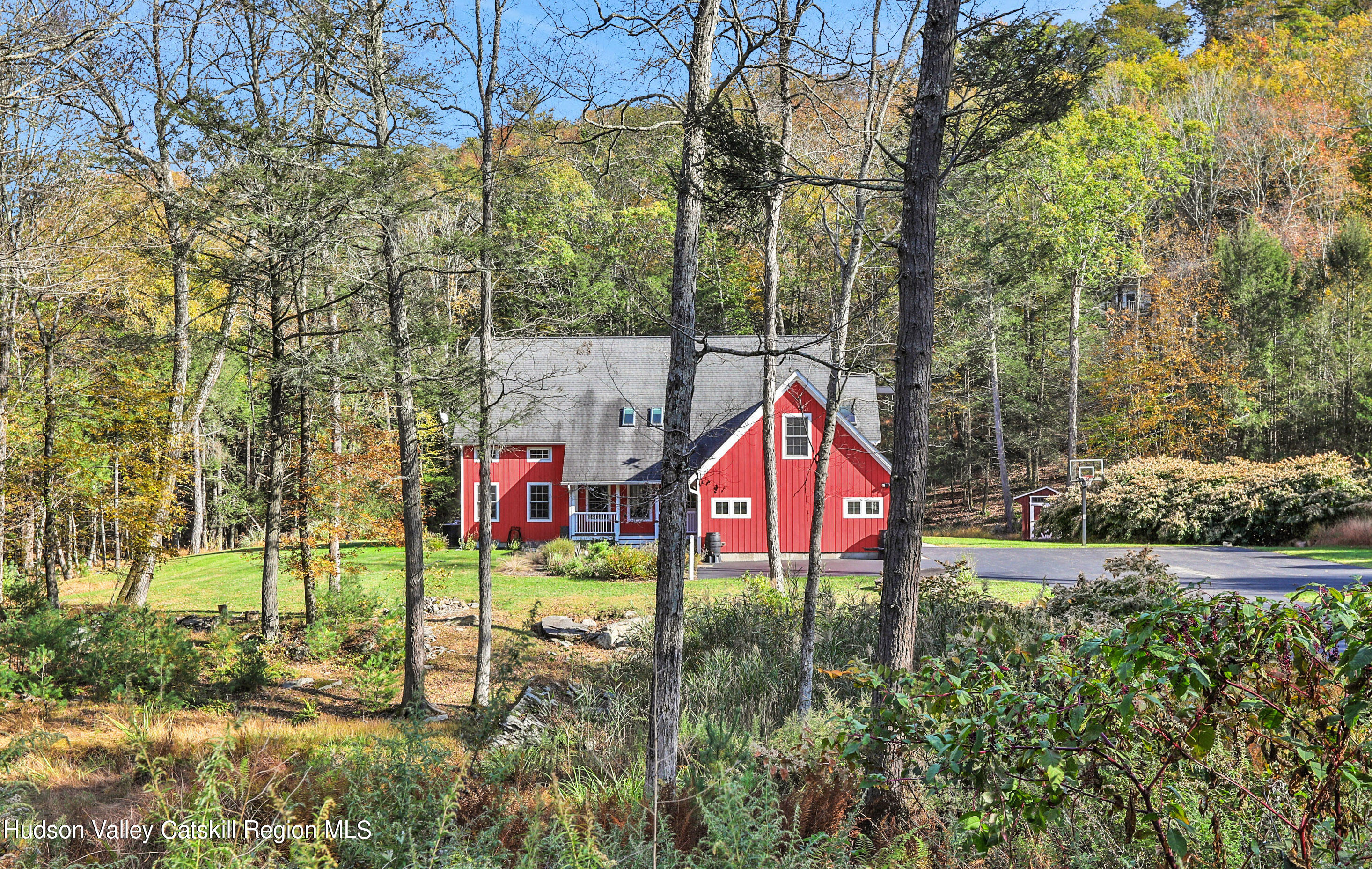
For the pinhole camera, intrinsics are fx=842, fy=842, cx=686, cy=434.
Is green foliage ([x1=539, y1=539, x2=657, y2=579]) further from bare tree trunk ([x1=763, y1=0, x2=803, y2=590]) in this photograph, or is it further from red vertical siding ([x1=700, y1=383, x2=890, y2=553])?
bare tree trunk ([x1=763, y1=0, x2=803, y2=590])

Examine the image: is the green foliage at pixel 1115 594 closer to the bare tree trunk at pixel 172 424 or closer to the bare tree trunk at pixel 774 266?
the bare tree trunk at pixel 774 266

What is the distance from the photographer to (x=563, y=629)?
15734 mm

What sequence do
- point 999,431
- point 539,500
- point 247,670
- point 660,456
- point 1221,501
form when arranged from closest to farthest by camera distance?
1. point 247,670
2. point 1221,501
3. point 660,456
4. point 539,500
5. point 999,431

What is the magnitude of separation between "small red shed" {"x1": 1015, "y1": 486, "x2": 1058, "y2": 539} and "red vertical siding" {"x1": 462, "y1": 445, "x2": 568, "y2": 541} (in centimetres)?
1644

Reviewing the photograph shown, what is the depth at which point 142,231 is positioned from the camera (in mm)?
16188

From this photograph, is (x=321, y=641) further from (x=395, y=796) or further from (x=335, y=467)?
(x=395, y=796)

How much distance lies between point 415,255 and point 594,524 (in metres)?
18.7

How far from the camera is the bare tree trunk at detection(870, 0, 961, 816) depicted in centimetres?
519

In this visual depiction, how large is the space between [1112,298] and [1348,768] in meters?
45.1

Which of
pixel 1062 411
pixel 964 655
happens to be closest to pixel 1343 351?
pixel 1062 411

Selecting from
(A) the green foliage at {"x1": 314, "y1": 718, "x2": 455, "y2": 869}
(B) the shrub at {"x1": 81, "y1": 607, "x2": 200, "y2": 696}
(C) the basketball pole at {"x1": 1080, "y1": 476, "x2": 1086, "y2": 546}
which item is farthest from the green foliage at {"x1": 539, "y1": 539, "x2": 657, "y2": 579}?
(A) the green foliage at {"x1": 314, "y1": 718, "x2": 455, "y2": 869}

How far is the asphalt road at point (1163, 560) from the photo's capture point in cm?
1475

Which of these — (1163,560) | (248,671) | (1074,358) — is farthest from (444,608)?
(1074,358)

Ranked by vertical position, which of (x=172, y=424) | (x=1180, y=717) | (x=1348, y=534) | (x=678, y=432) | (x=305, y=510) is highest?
(x=172, y=424)
